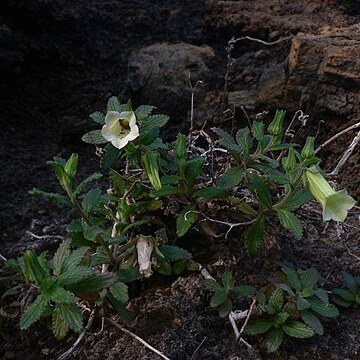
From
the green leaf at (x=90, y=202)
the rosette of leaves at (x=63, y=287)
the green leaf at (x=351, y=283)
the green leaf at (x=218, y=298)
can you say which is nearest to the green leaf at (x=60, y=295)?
the rosette of leaves at (x=63, y=287)

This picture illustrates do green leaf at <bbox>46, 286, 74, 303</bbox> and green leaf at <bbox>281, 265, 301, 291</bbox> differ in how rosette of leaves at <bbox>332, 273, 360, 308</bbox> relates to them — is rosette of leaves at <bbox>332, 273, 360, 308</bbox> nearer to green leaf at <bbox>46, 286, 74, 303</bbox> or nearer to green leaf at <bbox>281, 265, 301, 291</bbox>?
green leaf at <bbox>281, 265, 301, 291</bbox>

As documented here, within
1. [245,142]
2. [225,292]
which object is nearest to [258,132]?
[245,142]

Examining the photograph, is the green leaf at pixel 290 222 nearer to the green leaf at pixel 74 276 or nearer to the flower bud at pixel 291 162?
the flower bud at pixel 291 162

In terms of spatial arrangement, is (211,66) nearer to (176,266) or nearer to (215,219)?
(215,219)

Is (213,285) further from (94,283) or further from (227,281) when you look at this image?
(94,283)

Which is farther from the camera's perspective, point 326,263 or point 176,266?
point 326,263

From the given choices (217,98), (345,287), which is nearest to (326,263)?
(345,287)
